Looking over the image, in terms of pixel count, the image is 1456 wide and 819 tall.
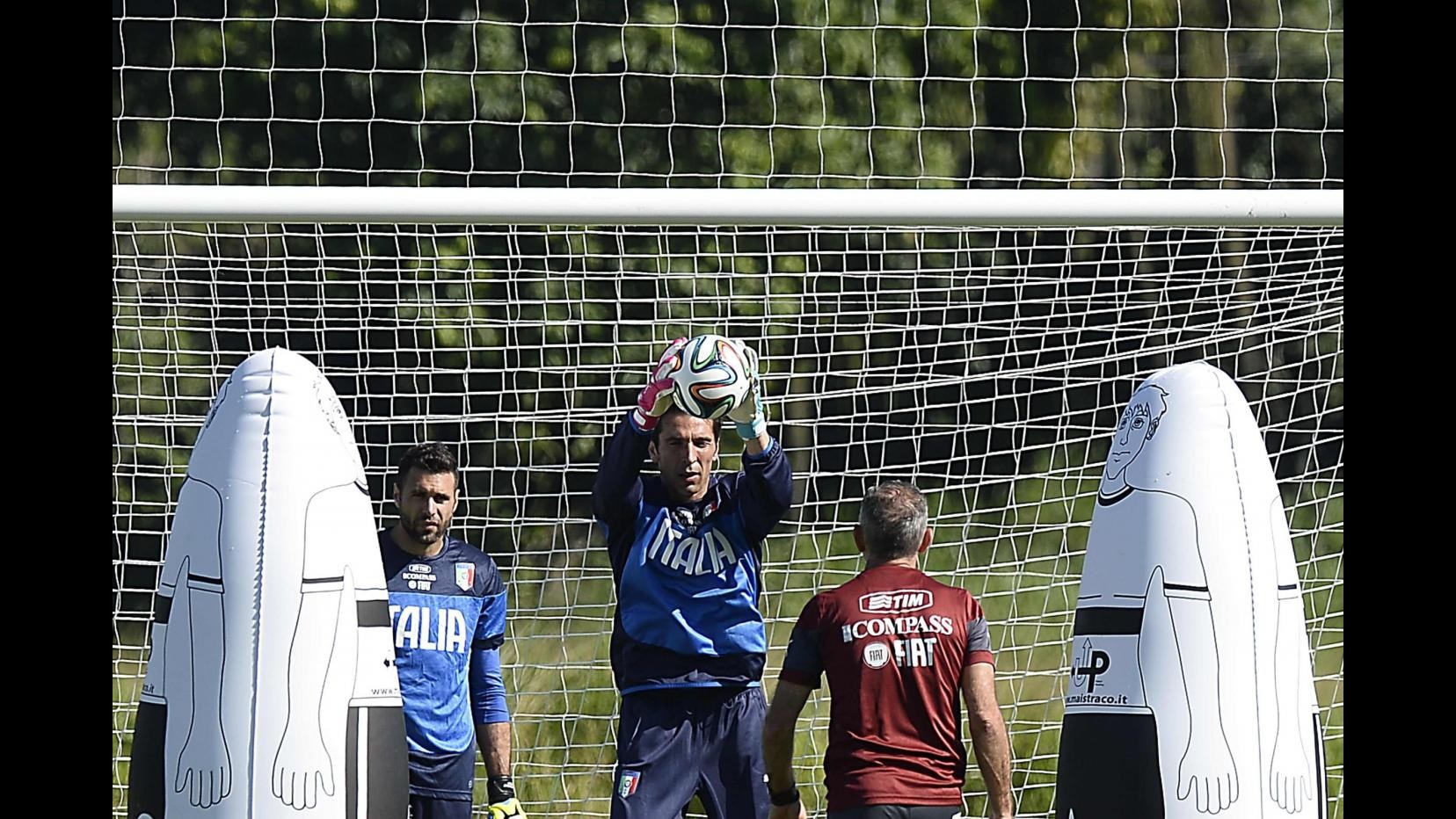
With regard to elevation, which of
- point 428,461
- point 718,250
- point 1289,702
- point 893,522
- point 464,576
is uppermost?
point 718,250

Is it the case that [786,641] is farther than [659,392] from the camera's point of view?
Yes

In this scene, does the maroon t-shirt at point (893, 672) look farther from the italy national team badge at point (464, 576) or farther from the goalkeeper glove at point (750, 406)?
the italy national team badge at point (464, 576)

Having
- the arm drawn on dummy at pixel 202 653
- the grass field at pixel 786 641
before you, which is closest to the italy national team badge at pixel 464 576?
the arm drawn on dummy at pixel 202 653

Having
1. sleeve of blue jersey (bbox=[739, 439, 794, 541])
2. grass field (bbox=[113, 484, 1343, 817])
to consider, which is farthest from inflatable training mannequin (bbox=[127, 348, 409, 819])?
grass field (bbox=[113, 484, 1343, 817])

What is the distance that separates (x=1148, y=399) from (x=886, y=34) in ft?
23.1

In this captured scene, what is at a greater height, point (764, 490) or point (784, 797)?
point (764, 490)

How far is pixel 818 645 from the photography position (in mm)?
4559

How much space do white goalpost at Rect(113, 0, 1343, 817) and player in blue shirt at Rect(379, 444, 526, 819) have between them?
196cm

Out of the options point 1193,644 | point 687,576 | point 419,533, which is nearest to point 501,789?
point 419,533

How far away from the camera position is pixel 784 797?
16.0 feet

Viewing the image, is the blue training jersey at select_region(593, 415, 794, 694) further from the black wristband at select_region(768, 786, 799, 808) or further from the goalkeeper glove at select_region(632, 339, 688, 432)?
the black wristband at select_region(768, 786, 799, 808)

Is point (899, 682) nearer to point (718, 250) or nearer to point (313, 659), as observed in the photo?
point (313, 659)

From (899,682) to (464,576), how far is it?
1.51 m

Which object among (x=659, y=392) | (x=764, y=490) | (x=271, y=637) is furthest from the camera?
(x=764, y=490)
